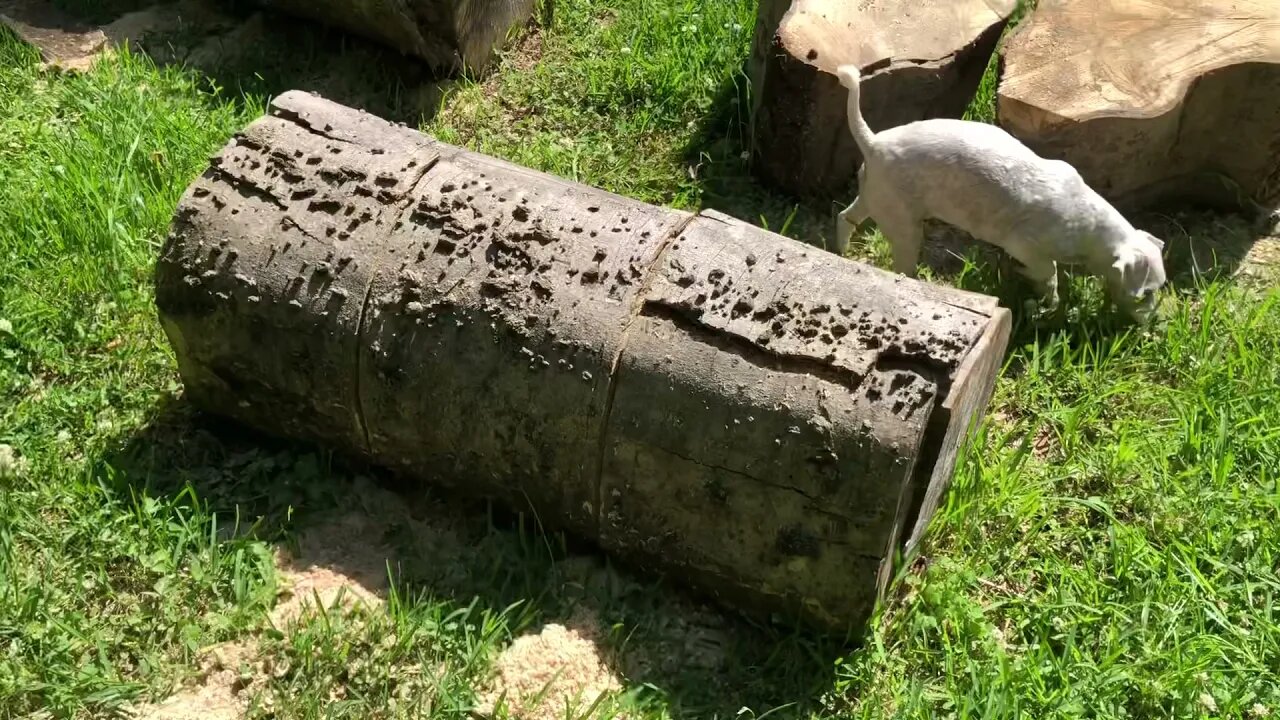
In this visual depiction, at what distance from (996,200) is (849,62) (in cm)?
73

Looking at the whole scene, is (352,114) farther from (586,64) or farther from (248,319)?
(586,64)

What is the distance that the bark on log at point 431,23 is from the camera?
425cm

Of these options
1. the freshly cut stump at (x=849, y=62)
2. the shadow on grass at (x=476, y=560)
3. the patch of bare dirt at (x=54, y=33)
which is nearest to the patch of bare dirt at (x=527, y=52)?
the freshly cut stump at (x=849, y=62)

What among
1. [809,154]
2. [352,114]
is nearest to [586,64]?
[809,154]

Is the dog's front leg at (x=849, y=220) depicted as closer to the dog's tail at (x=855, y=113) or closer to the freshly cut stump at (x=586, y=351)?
the dog's tail at (x=855, y=113)

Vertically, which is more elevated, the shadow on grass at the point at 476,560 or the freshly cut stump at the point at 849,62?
the freshly cut stump at the point at 849,62

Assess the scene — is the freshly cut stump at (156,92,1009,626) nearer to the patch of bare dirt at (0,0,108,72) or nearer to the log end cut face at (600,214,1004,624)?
the log end cut face at (600,214,1004,624)

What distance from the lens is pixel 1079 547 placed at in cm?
298

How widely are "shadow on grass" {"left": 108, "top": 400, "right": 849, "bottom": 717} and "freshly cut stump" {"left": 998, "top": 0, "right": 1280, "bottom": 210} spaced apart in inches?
80.1

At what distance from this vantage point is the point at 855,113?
331 centimetres

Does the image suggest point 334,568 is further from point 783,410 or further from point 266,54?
point 266,54

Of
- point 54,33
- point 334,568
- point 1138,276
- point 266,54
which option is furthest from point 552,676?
point 54,33

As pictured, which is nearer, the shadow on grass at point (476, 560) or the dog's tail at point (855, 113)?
the shadow on grass at point (476, 560)

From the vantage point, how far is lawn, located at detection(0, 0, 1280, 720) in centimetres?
255
